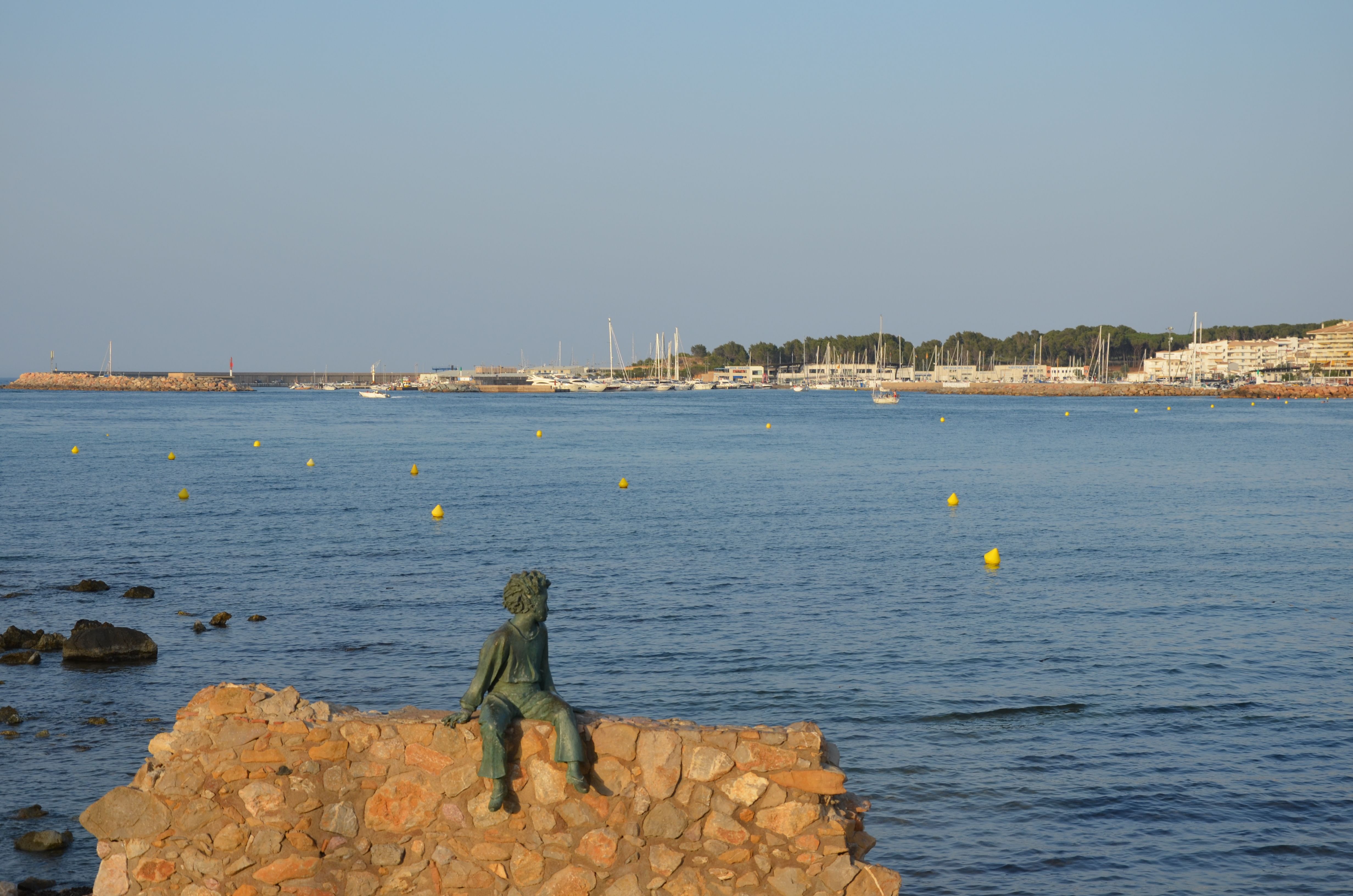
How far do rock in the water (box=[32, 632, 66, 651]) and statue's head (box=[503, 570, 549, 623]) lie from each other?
1646cm

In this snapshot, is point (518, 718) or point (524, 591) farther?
point (524, 591)

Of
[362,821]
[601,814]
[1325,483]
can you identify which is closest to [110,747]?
[362,821]

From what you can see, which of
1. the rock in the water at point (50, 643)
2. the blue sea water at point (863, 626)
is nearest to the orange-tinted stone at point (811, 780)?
the blue sea water at point (863, 626)

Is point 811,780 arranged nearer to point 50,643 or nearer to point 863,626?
point 863,626

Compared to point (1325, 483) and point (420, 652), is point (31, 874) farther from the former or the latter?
point (1325, 483)

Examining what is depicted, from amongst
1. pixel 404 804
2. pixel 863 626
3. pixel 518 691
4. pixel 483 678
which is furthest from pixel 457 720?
pixel 863 626

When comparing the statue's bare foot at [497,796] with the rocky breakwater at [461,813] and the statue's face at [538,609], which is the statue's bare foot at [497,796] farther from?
the statue's face at [538,609]

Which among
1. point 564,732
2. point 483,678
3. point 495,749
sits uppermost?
point 483,678

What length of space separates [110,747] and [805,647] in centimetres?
1236

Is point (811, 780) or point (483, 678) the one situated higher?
point (483, 678)

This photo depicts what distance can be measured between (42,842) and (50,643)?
10294 millimetres

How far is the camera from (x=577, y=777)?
26.5 ft

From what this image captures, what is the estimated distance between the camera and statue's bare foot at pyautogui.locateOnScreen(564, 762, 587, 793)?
809cm

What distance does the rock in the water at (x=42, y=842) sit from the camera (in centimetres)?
1259
